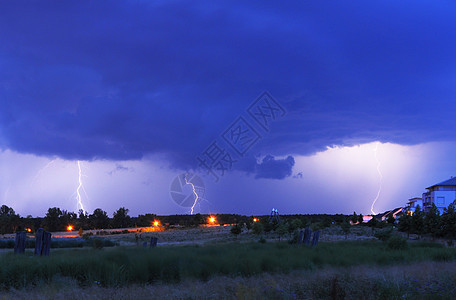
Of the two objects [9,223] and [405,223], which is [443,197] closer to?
[405,223]

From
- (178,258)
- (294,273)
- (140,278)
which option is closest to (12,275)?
(140,278)

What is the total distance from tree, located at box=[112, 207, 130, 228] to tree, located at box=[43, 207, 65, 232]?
557 inches

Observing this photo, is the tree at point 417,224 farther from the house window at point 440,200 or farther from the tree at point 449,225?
the house window at point 440,200

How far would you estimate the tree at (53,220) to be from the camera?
105125mm

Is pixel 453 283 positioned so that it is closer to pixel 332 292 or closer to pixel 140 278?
pixel 332 292

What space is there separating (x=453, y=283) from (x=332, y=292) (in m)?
3.75

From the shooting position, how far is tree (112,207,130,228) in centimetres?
11662

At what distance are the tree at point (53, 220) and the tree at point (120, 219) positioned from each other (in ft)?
46.4

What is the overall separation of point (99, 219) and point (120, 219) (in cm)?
567

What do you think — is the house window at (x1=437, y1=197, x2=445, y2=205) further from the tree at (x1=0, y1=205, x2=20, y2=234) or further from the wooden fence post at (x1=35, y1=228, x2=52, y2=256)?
the tree at (x1=0, y1=205, x2=20, y2=234)

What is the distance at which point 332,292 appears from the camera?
1058 cm

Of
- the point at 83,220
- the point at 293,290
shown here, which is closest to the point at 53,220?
the point at 83,220

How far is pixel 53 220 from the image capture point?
106688 millimetres

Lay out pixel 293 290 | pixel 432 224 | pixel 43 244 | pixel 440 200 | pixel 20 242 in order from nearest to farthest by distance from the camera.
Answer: pixel 293 290 → pixel 43 244 → pixel 20 242 → pixel 432 224 → pixel 440 200
